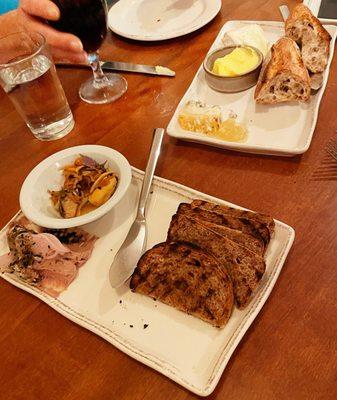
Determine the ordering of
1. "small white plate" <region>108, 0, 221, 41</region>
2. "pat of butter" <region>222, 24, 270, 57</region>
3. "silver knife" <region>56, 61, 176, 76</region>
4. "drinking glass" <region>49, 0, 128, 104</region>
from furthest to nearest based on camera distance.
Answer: "small white plate" <region>108, 0, 221, 41</region> < "silver knife" <region>56, 61, 176, 76</region> < "pat of butter" <region>222, 24, 270, 57</region> < "drinking glass" <region>49, 0, 128, 104</region>

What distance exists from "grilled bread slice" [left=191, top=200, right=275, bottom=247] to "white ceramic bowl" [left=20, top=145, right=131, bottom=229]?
0.22 m

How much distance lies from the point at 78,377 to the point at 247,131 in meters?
0.83

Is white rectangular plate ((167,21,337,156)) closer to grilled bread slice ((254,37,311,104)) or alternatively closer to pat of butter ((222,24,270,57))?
grilled bread slice ((254,37,311,104))

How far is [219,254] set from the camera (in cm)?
87

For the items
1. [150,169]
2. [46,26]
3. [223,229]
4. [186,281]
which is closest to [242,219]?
[223,229]

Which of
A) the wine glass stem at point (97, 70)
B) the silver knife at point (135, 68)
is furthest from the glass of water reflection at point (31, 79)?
the silver knife at point (135, 68)

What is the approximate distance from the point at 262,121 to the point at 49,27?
824 millimetres

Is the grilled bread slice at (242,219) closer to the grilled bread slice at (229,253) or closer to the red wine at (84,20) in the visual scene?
the grilled bread slice at (229,253)

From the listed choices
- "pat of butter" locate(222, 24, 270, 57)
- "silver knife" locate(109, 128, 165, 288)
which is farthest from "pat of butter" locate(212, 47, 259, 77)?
"silver knife" locate(109, 128, 165, 288)

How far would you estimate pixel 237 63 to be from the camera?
1.36 meters

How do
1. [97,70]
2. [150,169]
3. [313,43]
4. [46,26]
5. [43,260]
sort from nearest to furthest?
1. [43,260]
2. [150,169]
3. [313,43]
4. [46,26]
5. [97,70]

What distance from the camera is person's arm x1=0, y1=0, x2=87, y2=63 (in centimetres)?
126

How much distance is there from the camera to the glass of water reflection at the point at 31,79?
125cm

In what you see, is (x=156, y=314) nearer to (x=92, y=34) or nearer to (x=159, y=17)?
(x=92, y=34)
